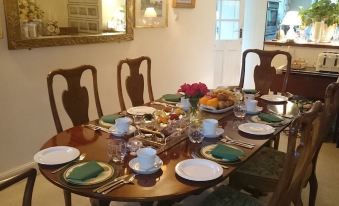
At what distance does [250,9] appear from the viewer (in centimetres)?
534

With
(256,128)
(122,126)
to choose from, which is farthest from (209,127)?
(122,126)

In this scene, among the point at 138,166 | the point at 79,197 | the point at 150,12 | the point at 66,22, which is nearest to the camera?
the point at 138,166

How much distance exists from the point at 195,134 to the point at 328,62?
8.83ft

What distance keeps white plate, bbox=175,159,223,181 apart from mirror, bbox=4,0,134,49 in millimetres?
1732

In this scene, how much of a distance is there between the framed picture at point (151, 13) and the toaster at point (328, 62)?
6.12ft

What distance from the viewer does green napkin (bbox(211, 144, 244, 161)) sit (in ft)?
4.92

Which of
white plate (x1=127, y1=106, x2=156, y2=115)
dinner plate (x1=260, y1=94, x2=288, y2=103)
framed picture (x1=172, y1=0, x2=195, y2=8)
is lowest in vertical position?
white plate (x1=127, y1=106, x2=156, y2=115)

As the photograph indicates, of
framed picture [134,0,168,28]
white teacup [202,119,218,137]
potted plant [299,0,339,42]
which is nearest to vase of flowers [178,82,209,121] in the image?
white teacup [202,119,218,137]

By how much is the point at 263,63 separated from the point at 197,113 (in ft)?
4.06

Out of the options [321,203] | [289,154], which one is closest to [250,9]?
[321,203]

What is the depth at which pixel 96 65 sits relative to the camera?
10.3 ft

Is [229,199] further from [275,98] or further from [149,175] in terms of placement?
[275,98]

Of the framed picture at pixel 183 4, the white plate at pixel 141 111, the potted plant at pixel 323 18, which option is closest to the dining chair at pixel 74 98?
the white plate at pixel 141 111

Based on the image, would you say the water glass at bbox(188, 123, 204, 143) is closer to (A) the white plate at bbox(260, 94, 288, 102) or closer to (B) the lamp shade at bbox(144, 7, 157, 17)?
(A) the white plate at bbox(260, 94, 288, 102)
